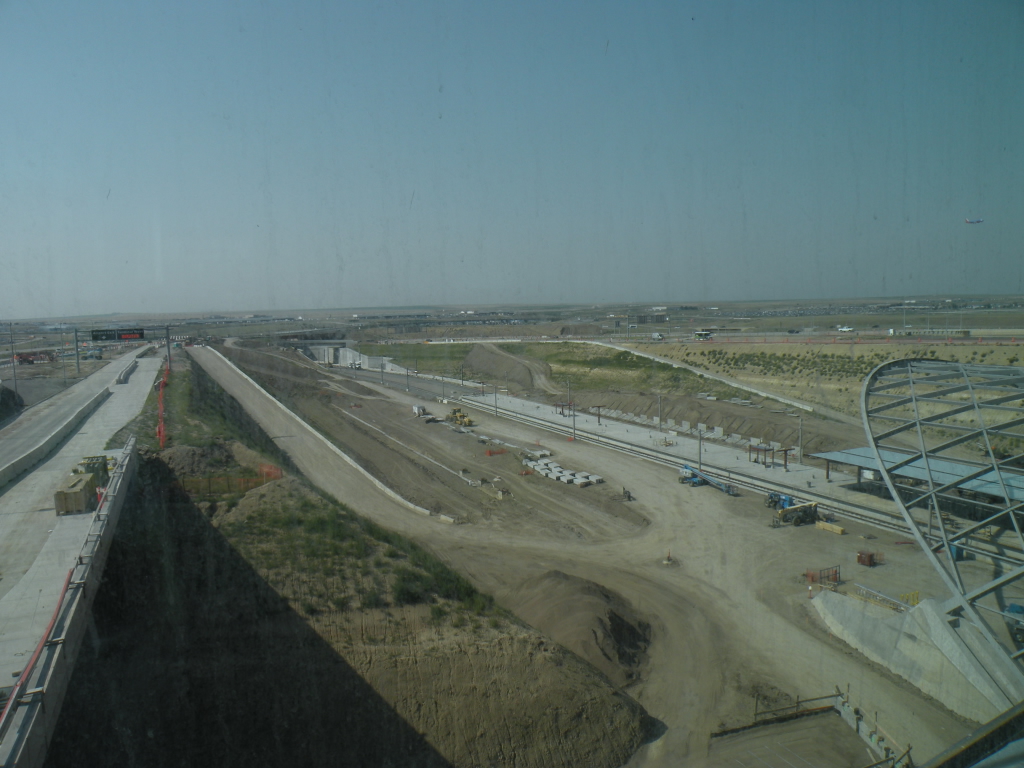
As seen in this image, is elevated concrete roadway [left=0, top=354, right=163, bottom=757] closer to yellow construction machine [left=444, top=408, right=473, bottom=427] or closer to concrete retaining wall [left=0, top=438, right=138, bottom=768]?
concrete retaining wall [left=0, top=438, right=138, bottom=768]

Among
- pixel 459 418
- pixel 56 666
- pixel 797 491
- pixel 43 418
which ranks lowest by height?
pixel 797 491

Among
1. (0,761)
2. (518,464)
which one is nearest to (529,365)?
(518,464)

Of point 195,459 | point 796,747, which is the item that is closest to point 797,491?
point 796,747

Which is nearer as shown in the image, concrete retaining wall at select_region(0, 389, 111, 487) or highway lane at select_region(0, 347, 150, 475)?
concrete retaining wall at select_region(0, 389, 111, 487)

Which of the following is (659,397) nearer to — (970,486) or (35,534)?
(970,486)

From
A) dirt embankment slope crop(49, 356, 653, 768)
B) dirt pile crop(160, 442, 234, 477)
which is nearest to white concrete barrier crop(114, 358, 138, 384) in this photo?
dirt pile crop(160, 442, 234, 477)
